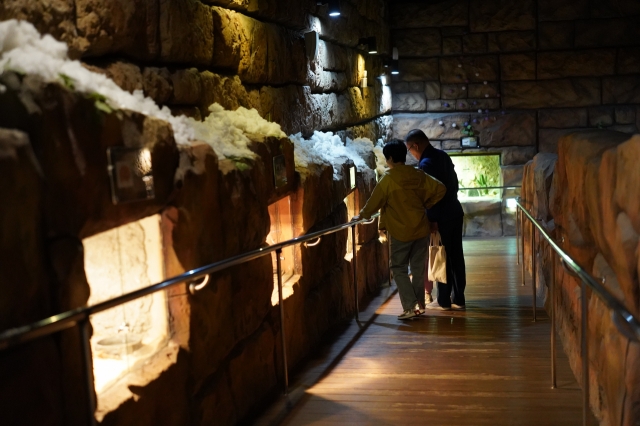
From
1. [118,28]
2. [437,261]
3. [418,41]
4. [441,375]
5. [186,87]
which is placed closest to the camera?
[118,28]

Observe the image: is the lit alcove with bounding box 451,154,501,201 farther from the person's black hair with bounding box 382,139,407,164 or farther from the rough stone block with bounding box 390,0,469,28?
the person's black hair with bounding box 382,139,407,164

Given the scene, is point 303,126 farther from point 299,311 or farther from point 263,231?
point 263,231

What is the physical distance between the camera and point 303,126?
5.74m

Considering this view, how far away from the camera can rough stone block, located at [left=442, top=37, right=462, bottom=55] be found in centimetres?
1098

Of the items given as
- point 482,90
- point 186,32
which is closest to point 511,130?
point 482,90

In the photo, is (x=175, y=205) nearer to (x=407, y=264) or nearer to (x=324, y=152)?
(x=407, y=264)

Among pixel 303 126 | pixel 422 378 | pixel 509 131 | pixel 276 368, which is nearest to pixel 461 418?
pixel 422 378

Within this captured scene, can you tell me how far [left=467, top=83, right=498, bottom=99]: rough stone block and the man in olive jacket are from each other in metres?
6.12

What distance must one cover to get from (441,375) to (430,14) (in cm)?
784

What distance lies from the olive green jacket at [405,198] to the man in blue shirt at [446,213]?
405mm

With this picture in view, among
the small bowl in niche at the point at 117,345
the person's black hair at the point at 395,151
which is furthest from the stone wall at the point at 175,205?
the person's black hair at the point at 395,151

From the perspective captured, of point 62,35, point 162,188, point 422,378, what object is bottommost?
point 422,378

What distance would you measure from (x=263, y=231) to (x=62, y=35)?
1377mm

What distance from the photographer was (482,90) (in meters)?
11.1
